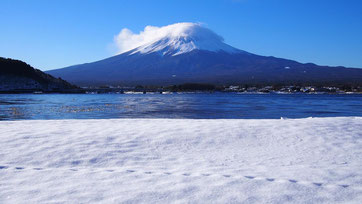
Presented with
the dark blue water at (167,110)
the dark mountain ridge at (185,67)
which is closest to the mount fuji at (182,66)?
the dark mountain ridge at (185,67)

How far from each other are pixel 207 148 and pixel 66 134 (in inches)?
125

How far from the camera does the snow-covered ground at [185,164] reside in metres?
3.51

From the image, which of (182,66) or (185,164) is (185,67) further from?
(185,164)

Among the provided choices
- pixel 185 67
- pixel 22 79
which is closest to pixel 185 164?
pixel 22 79

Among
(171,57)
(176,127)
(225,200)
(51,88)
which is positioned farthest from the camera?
(171,57)

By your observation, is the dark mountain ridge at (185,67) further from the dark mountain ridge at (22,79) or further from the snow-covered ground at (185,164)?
the snow-covered ground at (185,164)

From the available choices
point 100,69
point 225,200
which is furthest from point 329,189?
point 100,69

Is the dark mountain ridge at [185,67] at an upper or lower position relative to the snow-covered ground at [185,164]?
upper

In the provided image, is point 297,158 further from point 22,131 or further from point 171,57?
point 171,57

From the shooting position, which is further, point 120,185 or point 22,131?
point 22,131

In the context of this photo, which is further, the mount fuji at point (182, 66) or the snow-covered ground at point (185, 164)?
the mount fuji at point (182, 66)

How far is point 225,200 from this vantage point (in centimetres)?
336

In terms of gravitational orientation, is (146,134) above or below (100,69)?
below

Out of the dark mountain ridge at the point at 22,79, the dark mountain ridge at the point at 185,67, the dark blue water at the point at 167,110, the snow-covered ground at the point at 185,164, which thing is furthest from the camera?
the dark mountain ridge at the point at 185,67
